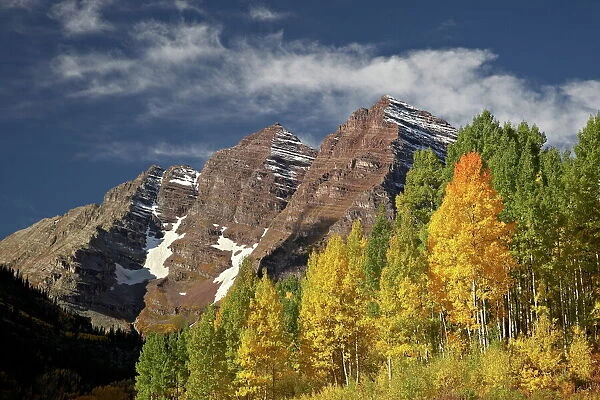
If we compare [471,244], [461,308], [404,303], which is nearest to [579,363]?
[461,308]

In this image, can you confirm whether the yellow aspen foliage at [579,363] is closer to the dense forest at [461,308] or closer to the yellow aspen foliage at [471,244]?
the dense forest at [461,308]

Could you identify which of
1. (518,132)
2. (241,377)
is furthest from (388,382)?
(518,132)

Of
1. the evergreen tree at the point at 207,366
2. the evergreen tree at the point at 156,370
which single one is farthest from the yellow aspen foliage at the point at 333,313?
the evergreen tree at the point at 156,370

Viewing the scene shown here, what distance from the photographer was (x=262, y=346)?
43750 millimetres

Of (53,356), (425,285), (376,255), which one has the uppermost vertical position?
(376,255)

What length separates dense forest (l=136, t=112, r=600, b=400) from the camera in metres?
31.6

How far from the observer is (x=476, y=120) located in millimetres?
60000

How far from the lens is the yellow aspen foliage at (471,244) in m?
32.8

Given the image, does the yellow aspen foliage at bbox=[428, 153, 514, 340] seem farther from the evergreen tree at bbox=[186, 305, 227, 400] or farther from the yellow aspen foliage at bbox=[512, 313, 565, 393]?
the evergreen tree at bbox=[186, 305, 227, 400]

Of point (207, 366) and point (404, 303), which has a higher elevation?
point (404, 303)

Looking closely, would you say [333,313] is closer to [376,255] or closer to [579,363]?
[376,255]

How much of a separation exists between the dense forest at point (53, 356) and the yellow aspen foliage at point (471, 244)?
9840cm

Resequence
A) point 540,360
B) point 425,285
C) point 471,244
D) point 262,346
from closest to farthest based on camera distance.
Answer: point 540,360, point 471,244, point 425,285, point 262,346

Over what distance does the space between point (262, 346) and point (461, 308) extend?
1608cm
